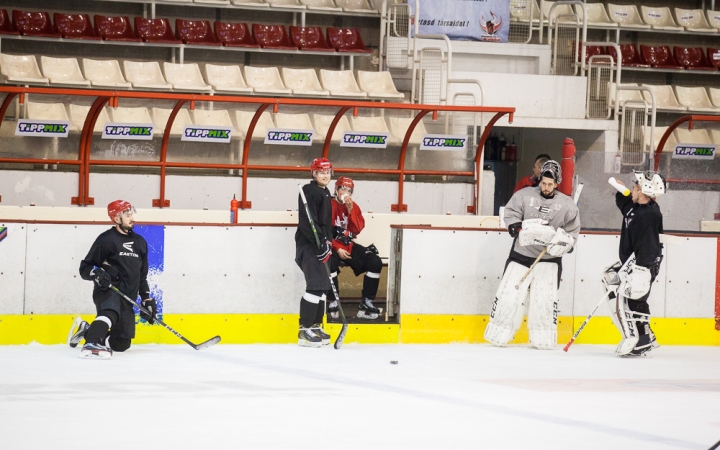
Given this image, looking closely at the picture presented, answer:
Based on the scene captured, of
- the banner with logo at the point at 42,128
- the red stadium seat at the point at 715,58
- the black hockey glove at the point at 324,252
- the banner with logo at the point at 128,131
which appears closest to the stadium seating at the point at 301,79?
the banner with logo at the point at 128,131

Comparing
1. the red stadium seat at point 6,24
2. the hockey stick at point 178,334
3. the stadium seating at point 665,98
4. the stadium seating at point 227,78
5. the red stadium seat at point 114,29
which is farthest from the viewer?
the stadium seating at point 665,98

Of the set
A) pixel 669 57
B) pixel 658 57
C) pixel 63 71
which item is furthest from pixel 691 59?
pixel 63 71

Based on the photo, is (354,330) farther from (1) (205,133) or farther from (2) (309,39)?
(2) (309,39)

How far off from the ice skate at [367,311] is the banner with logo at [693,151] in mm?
3698

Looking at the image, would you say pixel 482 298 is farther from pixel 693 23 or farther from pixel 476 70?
pixel 693 23

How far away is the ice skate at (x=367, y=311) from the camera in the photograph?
344 inches

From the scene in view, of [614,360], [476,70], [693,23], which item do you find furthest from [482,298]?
[693,23]

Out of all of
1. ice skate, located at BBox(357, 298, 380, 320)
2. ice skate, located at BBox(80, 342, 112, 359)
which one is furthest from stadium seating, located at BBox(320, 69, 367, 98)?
ice skate, located at BBox(80, 342, 112, 359)

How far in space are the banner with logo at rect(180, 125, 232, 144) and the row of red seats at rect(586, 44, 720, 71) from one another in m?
7.55

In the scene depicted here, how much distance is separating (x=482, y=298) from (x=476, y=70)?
667 centimetres

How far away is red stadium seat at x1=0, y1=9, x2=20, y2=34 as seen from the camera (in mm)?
13547

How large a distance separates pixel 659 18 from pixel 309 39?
5.53 meters

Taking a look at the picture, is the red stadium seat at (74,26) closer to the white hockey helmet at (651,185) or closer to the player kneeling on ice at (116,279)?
the player kneeling on ice at (116,279)

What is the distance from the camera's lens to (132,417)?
17.2 ft
